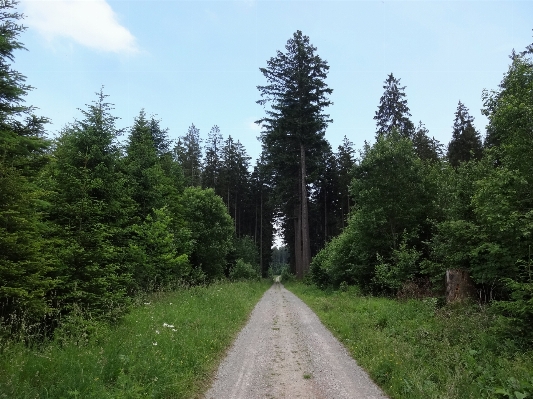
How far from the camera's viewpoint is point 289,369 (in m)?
7.41

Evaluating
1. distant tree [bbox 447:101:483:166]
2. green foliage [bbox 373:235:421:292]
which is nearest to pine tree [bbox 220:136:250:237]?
distant tree [bbox 447:101:483:166]

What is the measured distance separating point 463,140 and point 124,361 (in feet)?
111

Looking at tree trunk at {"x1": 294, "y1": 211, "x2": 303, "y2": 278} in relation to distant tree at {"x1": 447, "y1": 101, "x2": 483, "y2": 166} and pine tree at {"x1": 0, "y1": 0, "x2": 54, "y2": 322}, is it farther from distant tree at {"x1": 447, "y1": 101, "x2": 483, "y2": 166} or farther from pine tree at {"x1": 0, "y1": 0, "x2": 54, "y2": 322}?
pine tree at {"x1": 0, "y1": 0, "x2": 54, "y2": 322}

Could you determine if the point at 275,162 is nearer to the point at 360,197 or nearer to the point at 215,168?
the point at 360,197

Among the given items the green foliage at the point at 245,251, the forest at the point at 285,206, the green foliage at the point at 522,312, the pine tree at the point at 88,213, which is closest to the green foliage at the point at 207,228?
the forest at the point at 285,206

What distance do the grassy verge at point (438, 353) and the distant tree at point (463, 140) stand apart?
23.7m

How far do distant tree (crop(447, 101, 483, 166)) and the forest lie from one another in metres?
0.17

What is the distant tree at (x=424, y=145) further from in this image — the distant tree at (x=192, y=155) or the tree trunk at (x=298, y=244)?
the distant tree at (x=192, y=155)

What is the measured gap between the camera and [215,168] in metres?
51.3

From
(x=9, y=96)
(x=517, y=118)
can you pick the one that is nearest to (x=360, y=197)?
(x=517, y=118)

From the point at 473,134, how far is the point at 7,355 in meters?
36.2

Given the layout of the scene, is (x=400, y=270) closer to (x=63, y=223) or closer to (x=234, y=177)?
(x=63, y=223)

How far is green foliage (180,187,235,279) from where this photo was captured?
29422mm

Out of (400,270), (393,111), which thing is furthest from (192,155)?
(400,270)
